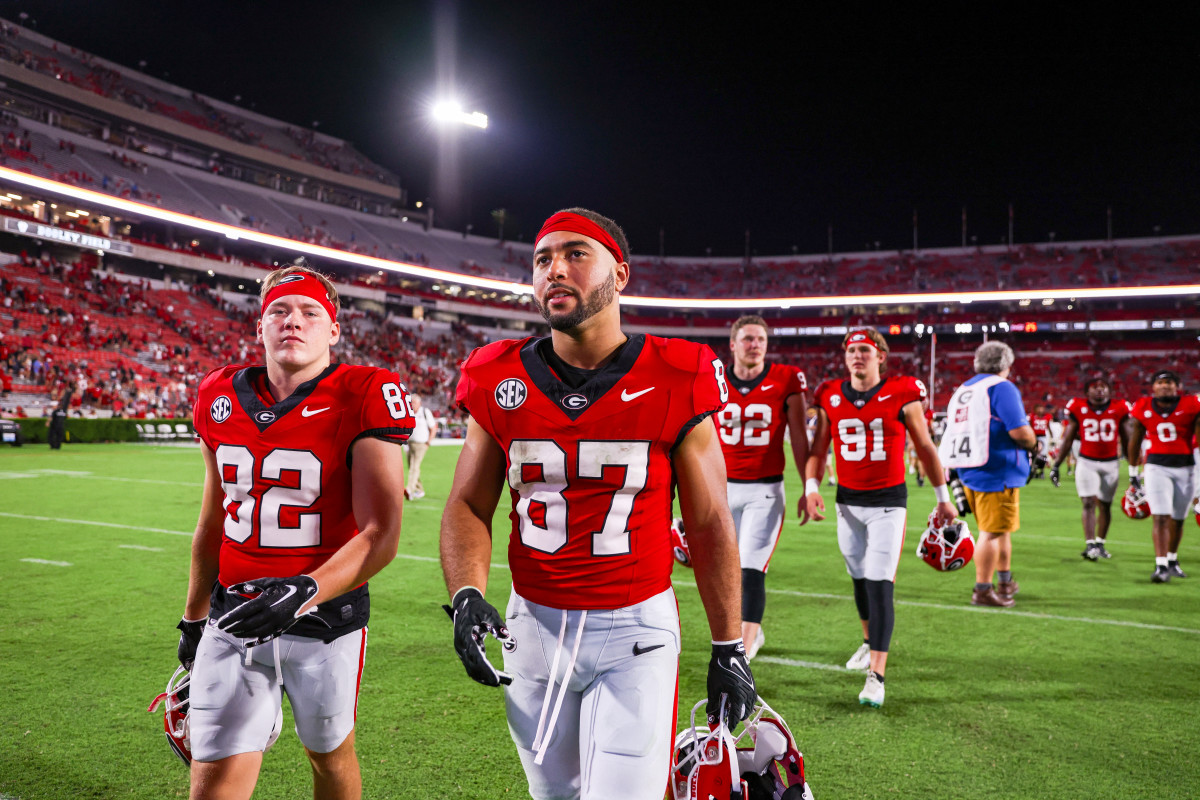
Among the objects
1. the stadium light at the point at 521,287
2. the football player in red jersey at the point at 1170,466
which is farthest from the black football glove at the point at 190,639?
the stadium light at the point at 521,287

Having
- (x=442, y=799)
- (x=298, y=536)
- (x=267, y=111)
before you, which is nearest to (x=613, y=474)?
(x=298, y=536)

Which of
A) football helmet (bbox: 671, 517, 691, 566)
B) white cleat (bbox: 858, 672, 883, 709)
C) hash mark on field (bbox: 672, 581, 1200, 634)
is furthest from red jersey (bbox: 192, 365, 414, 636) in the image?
hash mark on field (bbox: 672, 581, 1200, 634)

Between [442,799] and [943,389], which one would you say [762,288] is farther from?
[442,799]

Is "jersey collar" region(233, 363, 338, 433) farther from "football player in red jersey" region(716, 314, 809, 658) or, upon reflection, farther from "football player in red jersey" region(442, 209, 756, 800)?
"football player in red jersey" region(716, 314, 809, 658)

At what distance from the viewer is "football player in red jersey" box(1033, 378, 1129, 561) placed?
29.6 feet

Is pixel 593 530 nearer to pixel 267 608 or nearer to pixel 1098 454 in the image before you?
pixel 267 608

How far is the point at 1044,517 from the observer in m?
12.3

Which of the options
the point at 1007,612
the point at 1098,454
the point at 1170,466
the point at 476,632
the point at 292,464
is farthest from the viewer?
the point at 1098,454

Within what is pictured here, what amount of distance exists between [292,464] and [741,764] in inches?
66.2

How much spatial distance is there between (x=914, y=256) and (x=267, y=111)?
157 feet

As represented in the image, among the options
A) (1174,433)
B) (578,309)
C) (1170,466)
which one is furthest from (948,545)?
(1174,433)

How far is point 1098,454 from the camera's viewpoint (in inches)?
361

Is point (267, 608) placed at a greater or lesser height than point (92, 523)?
greater

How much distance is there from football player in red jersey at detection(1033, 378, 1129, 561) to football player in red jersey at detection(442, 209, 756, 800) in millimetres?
8624
